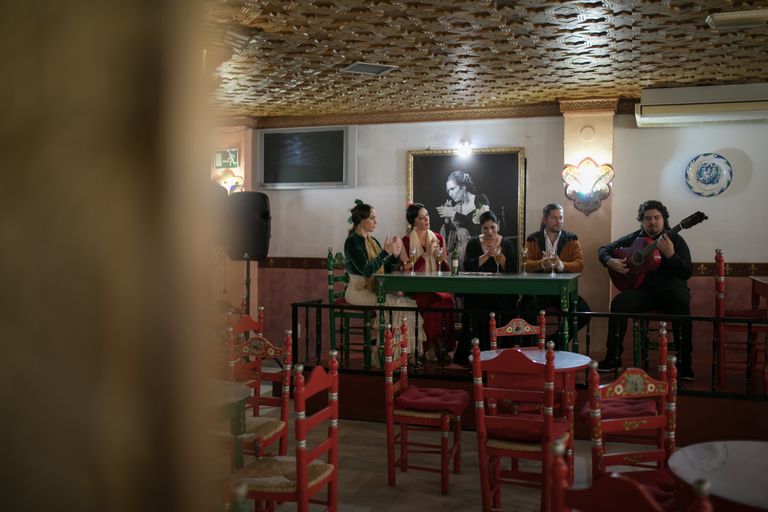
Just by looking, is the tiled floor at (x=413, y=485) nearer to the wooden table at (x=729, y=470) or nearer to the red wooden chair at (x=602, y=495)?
the wooden table at (x=729, y=470)

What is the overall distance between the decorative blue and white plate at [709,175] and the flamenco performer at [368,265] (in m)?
3.37

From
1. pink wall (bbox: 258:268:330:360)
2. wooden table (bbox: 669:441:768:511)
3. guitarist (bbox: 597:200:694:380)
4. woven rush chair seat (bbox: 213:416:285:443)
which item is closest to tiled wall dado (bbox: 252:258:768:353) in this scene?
pink wall (bbox: 258:268:330:360)

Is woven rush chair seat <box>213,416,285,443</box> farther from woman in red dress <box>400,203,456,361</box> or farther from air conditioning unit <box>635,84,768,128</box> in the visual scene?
air conditioning unit <box>635,84,768,128</box>

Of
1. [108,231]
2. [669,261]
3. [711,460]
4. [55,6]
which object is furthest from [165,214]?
[669,261]

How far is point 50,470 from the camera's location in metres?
0.45

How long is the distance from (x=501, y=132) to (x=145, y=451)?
6.94 metres

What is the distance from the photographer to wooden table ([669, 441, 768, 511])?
1697 mm

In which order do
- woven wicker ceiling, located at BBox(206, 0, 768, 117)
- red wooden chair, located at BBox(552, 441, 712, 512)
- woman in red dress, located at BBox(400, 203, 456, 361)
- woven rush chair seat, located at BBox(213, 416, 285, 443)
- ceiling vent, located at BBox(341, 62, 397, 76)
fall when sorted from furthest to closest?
woman in red dress, located at BBox(400, 203, 456, 361), ceiling vent, located at BBox(341, 62, 397, 76), woven wicker ceiling, located at BBox(206, 0, 768, 117), woven rush chair seat, located at BBox(213, 416, 285, 443), red wooden chair, located at BBox(552, 441, 712, 512)

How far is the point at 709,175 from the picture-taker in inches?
249

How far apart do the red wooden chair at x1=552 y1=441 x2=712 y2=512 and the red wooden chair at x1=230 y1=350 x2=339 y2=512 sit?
108cm

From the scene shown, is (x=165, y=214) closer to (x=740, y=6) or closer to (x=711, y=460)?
(x=711, y=460)

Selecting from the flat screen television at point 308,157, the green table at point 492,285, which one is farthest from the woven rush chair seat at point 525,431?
the flat screen television at point 308,157

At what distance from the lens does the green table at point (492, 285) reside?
474 centimetres

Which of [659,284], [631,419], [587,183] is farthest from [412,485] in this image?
[587,183]
